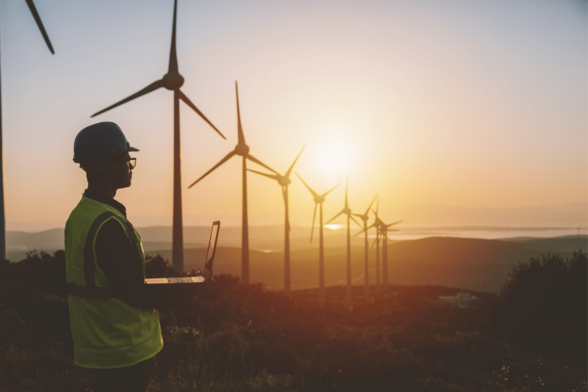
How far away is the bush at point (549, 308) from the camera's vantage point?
1132 inches

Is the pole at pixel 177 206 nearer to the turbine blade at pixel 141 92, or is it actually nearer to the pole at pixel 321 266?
the turbine blade at pixel 141 92

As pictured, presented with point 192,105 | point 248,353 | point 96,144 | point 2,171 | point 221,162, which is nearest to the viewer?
point 96,144

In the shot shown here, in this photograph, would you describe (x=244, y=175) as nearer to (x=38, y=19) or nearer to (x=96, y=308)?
(x=38, y=19)

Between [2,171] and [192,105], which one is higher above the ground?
[192,105]

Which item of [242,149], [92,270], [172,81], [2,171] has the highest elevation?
[172,81]

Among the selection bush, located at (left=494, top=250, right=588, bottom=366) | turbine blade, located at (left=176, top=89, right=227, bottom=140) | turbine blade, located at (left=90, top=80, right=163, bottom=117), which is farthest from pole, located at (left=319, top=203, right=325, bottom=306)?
turbine blade, located at (left=90, top=80, right=163, bottom=117)

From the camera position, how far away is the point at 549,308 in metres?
30.6

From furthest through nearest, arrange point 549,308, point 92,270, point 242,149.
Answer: point 242,149 → point 549,308 → point 92,270

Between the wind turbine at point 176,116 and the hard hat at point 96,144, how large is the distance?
29.2 m

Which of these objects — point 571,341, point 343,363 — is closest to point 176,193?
point 343,363

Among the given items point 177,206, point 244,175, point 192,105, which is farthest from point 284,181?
point 177,206

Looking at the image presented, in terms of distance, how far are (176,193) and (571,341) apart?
2750 cm

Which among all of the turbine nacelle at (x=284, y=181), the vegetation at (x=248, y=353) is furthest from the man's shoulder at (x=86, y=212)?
the turbine nacelle at (x=284, y=181)

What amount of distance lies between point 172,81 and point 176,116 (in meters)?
3.53
